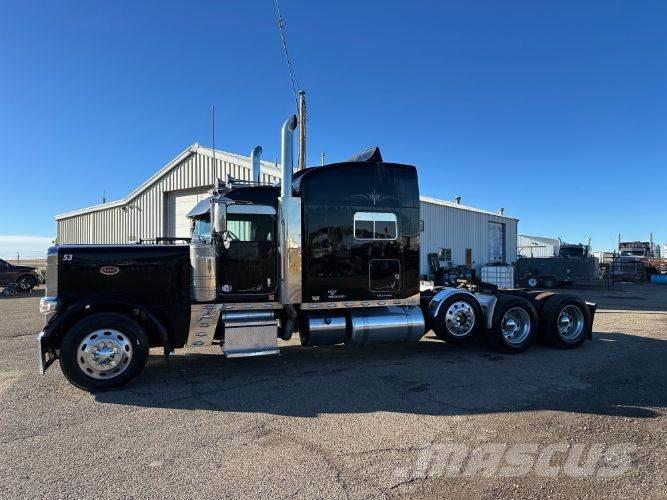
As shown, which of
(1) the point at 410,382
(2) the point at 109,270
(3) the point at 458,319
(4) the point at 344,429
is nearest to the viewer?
(4) the point at 344,429

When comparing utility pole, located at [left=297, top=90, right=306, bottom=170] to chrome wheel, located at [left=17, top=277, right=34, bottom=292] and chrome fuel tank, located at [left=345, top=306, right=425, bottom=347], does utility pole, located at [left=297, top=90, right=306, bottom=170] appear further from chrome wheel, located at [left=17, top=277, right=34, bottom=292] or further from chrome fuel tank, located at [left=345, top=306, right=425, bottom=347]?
chrome wheel, located at [left=17, top=277, right=34, bottom=292]

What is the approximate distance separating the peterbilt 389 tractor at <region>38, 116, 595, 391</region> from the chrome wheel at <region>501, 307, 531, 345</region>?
0.08 m

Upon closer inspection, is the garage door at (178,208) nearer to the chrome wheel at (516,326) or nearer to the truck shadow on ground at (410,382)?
the truck shadow on ground at (410,382)

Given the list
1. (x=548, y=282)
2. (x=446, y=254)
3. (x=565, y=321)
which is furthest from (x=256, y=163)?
(x=548, y=282)

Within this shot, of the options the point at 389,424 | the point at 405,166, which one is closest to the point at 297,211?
the point at 405,166

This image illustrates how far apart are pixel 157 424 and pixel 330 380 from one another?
7.65 ft

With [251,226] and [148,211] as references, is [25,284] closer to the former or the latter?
[148,211]

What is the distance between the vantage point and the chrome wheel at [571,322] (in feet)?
28.1

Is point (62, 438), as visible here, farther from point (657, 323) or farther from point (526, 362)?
point (657, 323)

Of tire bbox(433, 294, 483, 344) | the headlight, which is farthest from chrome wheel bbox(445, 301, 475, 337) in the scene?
the headlight

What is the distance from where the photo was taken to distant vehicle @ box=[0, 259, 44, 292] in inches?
880

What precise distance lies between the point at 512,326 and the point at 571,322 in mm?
1265

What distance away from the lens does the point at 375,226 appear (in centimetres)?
730

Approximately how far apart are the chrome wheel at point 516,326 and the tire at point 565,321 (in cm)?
42
